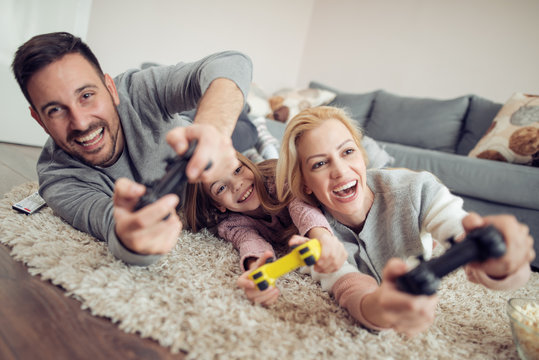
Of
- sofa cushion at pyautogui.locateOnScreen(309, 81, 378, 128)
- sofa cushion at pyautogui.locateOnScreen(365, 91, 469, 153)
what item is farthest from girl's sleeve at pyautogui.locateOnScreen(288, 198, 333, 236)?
sofa cushion at pyautogui.locateOnScreen(309, 81, 378, 128)

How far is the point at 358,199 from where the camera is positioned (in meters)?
0.82

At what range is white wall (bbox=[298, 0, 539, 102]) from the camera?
2.25m

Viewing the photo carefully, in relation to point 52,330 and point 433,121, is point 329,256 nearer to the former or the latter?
point 52,330

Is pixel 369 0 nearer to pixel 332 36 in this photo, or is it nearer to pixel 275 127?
pixel 332 36

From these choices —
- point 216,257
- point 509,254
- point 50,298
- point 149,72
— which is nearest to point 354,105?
point 149,72

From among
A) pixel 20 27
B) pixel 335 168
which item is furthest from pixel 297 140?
pixel 20 27

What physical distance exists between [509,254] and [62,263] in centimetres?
83

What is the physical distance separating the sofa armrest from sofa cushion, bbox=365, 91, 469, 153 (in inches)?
23.2

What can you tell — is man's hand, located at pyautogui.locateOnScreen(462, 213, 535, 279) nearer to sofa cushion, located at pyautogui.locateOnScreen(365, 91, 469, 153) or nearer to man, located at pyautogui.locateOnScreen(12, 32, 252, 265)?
man, located at pyautogui.locateOnScreen(12, 32, 252, 265)

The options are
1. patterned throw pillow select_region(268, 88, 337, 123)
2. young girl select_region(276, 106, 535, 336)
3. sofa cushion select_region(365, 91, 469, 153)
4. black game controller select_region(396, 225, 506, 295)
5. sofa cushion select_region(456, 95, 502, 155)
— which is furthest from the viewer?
patterned throw pillow select_region(268, 88, 337, 123)

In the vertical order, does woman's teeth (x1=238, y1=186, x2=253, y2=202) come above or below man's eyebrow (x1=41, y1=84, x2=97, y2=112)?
below

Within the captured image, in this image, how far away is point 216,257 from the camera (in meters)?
0.88

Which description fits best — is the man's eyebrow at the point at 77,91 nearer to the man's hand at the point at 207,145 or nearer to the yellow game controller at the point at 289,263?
the man's hand at the point at 207,145

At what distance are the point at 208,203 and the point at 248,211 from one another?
0.14 m
